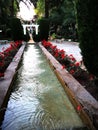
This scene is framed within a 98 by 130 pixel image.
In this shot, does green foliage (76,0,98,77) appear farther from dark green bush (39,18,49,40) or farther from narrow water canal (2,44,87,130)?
dark green bush (39,18,49,40)

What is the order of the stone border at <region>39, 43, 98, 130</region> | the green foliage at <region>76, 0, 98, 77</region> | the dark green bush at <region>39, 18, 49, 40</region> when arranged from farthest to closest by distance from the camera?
the dark green bush at <region>39, 18, 49, 40</region> < the green foliage at <region>76, 0, 98, 77</region> < the stone border at <region>39, 43, 98, 130</region>

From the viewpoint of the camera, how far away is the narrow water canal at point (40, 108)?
12.6ft

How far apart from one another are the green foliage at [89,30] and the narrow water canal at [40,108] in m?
0.85

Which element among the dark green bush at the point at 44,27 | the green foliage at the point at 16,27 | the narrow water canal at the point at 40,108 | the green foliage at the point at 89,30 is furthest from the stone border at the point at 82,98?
the dark green bush at the point at 44,27

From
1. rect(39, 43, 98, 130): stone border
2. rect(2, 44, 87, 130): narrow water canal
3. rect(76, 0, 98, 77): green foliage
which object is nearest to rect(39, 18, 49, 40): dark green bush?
rect(2, 44, 87, 130): narrow water canal

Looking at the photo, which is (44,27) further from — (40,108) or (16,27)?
(40,108)

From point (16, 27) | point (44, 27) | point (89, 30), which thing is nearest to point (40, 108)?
point (89, 30)

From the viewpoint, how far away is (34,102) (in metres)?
5.00

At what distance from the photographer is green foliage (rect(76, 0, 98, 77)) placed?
4797 mm

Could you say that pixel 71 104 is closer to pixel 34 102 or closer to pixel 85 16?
pixel 34 102

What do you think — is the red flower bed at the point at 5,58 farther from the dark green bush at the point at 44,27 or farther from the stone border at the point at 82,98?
the dark green bush at the point at 44,27

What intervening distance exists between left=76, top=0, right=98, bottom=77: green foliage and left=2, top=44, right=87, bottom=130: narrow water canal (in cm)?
85

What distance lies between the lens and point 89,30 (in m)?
4.93

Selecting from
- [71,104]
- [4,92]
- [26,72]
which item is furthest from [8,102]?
[26,72]
